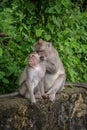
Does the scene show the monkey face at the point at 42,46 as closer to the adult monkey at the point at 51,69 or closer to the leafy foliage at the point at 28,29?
the adult monkey at the point at 51,69

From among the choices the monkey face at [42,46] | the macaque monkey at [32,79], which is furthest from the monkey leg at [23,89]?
the monkey face at [42,46]

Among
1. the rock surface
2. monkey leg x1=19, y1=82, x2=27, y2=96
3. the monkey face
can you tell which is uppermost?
the monkey face

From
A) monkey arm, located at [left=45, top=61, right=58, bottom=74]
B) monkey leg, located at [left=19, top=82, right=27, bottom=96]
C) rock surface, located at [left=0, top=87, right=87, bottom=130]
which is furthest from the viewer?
monkey arm, located at [left=45, top=61, right=58, bottom=74]

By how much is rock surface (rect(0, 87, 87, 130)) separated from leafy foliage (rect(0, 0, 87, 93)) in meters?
0.76

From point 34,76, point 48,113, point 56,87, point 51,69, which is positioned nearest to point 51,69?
point 51,69

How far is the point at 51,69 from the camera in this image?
334 inches

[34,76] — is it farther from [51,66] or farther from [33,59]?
[51,66]

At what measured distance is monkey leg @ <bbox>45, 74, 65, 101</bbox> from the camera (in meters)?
8.15

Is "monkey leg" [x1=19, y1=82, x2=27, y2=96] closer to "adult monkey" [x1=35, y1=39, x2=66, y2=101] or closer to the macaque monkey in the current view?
the macaque monkey

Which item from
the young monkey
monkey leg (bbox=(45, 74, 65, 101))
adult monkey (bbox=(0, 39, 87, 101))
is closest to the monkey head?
the young monkey

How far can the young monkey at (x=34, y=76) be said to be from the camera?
765 cm

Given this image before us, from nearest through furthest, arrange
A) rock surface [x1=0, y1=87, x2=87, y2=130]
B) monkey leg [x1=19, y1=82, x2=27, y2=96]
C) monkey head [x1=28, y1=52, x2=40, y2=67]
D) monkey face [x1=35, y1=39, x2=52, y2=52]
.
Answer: rock surface [x1=0, y1=87, x2=87, y2=130]
monkey head [x1=28, y1=52, x2=40, y2=67]
monkey leg [x1=19, y1=82, x2=27, y2=96]
monkey face [x1=35, y1=39, x2=52, y2=52]

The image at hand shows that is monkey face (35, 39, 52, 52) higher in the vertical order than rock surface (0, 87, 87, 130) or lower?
higher

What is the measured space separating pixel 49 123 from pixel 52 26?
192 cm
